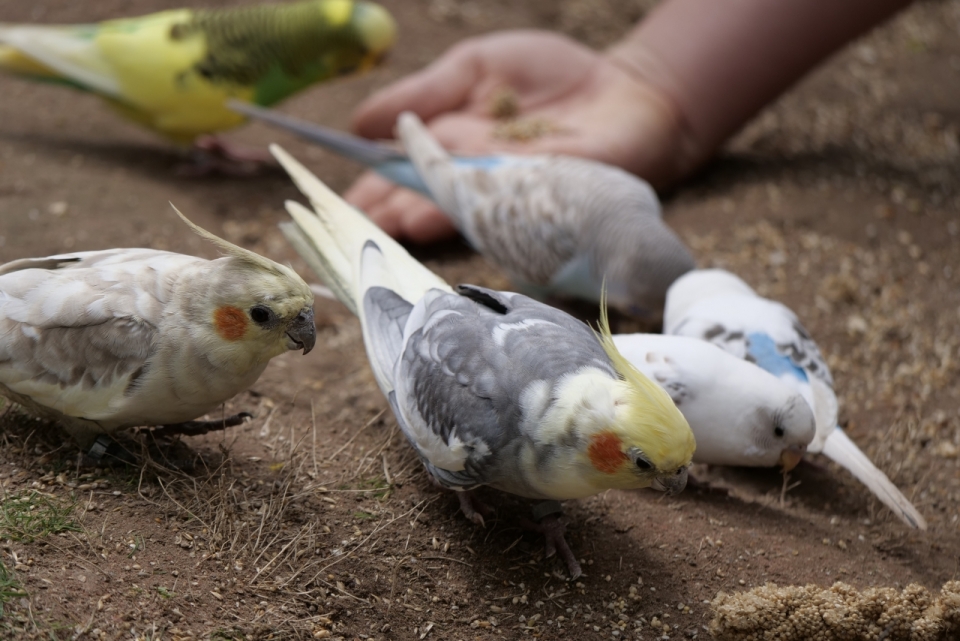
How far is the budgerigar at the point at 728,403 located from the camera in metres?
3.19

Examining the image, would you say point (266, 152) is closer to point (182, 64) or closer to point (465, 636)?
point (182, 64)

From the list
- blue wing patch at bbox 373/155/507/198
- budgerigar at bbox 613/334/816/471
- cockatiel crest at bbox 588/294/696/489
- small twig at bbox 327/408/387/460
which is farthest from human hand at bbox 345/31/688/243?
cockatiel crest at bbox 588/294/696/489

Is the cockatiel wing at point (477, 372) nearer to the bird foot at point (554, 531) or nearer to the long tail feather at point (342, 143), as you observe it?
the bird foot at point (554, 531)

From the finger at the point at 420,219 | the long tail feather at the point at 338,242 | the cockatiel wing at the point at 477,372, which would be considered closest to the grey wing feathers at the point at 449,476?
the cockatiel wing at the point at 477,372

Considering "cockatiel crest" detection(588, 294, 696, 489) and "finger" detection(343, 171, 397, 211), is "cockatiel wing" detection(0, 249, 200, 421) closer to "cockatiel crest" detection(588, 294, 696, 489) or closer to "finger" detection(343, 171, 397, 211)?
"cockatiel crest" detection(588, 294, 696, 489)

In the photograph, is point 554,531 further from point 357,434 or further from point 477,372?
point 357,434

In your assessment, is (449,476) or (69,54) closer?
(449,476)

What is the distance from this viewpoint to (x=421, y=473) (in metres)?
3.13

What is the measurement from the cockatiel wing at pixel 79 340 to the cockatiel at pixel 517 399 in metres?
0.80

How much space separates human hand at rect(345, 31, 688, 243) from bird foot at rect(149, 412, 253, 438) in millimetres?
2553

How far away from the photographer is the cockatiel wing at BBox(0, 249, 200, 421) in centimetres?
257

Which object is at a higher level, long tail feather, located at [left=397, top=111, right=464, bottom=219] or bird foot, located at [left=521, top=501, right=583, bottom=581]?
long tail feather, located at [left=397, top=111, right=464, bottom=219]

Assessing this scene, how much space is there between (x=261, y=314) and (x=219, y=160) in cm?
368

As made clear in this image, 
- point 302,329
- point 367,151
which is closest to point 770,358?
point 302,329
